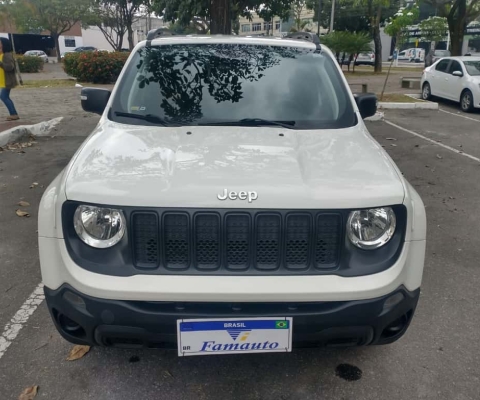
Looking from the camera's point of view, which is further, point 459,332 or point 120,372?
point 459,332

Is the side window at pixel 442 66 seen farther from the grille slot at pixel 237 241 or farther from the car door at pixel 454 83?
the grille slot at pixel 237 241

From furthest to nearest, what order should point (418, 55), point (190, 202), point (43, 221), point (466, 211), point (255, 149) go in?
point (418, 55), point (466, 211), point (255, 149), point (43, 221), point (190, 202)

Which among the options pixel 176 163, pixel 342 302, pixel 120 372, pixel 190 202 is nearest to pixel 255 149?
pixel 176 163

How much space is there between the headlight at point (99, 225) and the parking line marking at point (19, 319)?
1252 millimetres

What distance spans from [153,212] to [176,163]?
0.38 meters

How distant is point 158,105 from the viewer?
3402 mm

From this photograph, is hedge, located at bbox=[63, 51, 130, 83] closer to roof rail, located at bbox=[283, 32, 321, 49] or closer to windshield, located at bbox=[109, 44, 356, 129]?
roof rail, located at bbox=[283, 32, 321, 49]

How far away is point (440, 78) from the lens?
50.3 ft

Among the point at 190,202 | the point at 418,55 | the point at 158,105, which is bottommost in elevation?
the point at 418,55

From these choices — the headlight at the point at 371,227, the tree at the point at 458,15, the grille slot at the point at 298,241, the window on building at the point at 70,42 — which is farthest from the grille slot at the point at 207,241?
the window on building at the point at 70,42

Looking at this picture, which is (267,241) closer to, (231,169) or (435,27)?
(231,169)

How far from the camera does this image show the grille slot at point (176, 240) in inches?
88.3

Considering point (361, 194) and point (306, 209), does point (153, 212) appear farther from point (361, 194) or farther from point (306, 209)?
point (361, 194)

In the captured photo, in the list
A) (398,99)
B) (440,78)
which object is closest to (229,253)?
(398,99)
